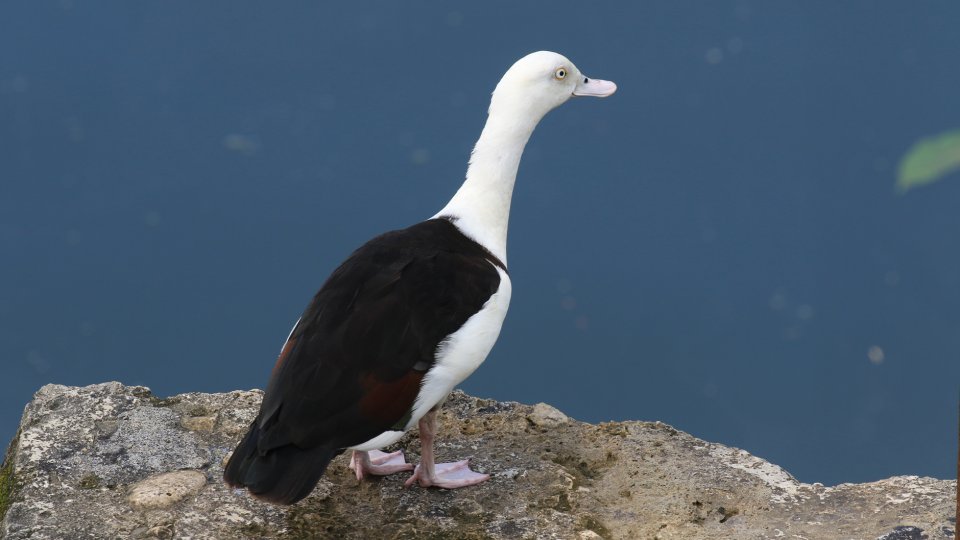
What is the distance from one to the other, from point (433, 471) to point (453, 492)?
82 mm

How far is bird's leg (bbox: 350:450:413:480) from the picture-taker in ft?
11.4

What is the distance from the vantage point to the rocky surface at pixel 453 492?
326 cm

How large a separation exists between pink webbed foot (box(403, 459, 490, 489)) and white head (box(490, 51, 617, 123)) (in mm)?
1114

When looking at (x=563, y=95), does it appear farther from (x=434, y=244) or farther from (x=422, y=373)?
(x=422, y=373)

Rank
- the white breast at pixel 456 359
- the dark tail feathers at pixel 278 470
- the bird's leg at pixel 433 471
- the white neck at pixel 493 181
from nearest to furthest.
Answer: the dark tail feathers at pixel 278 470 < the white breast at pixel 456 359 < the bird's leg at pixel 433 471 < the white neck at pixel 493 181

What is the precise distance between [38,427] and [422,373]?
125 centimetres

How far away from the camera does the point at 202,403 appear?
12.6 ft

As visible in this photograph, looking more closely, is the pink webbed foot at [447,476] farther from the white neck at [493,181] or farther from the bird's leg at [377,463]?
the white neck at [493,181]

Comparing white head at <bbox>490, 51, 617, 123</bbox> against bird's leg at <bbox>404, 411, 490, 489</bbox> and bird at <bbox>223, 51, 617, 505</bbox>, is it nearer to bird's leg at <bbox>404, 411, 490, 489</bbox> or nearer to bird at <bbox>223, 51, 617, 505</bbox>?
bird at <bbox>223, 51, 617, 505</bbox>

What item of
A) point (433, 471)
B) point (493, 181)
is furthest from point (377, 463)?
point (493, 181)

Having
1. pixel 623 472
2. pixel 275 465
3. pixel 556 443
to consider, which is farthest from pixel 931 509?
pixel 275 465

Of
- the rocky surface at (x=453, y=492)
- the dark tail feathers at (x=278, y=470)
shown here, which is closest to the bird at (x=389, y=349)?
the dark tail feathers at (x=278, y=470)

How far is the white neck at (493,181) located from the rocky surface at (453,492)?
61 cm

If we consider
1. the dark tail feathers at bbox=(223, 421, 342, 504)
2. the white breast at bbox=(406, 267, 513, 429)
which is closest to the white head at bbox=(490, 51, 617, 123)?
the white breast at bbox=(406, 267, 513, 429)
